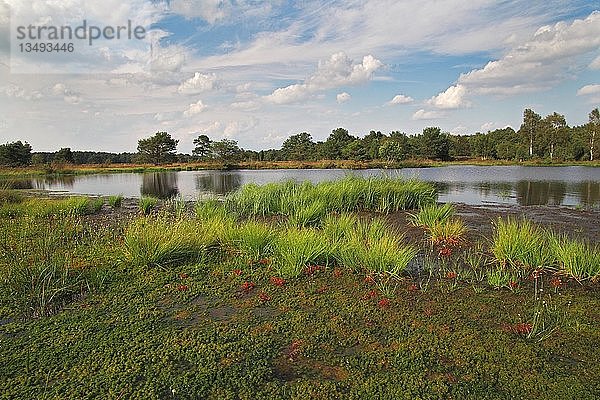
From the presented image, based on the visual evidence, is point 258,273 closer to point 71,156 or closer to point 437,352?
point 437,352

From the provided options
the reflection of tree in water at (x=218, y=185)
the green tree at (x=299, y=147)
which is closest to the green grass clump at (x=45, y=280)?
the reflection of tree in water at (x=218, y=185)

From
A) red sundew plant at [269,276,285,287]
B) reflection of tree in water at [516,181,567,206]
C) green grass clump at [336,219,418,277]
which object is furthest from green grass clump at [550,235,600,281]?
reflection of tree in water at [516,181,567,206]

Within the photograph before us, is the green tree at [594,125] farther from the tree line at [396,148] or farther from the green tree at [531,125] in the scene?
the green tree at [531,125]

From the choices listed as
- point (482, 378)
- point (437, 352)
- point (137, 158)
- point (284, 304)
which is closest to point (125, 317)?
point (284, 304)

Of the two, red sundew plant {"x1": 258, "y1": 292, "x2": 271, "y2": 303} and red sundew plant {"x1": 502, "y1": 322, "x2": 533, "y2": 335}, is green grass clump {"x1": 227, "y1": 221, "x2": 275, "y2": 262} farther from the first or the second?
red sundew plant {"x1": 502, "y1": 322, "x2": 533, "y2": 335}

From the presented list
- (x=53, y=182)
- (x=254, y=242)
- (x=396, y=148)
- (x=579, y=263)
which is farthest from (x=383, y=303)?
(x=396, y=148)

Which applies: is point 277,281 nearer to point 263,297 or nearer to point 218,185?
point 263,297

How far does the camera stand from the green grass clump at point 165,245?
22.9ft

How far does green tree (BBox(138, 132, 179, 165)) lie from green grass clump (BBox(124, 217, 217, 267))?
80.0m

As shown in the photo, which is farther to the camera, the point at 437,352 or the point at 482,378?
the point at 437,352

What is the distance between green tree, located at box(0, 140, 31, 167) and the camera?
5956cm

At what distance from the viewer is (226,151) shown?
262ft

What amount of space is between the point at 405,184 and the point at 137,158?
77.7 meters

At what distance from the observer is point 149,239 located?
23.4 feet
